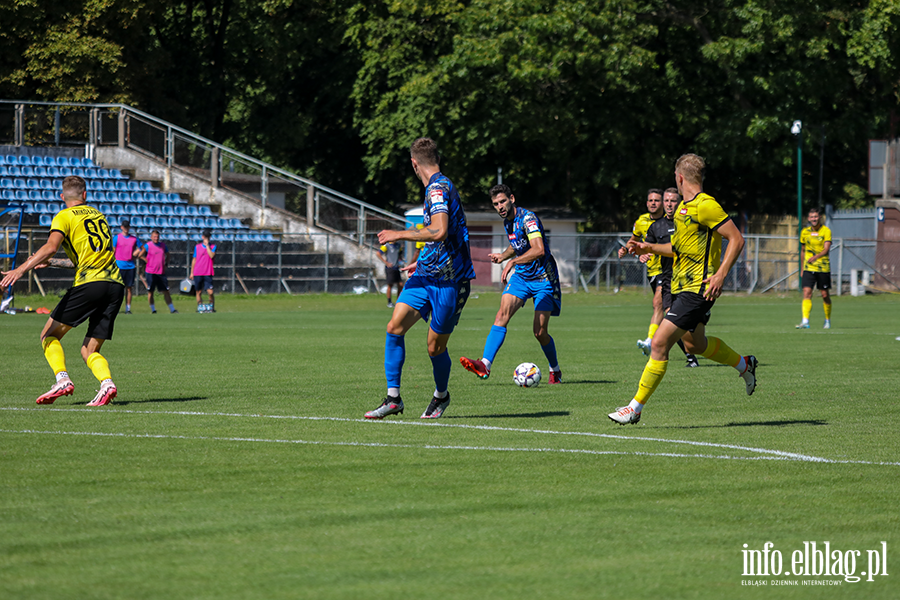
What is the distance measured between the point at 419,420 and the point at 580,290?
111ft

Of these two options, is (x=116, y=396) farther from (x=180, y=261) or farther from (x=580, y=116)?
(x=580, y=116)

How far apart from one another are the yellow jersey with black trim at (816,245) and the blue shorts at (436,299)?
47.8ft

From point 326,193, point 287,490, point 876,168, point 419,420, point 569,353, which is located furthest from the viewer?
point 326,193

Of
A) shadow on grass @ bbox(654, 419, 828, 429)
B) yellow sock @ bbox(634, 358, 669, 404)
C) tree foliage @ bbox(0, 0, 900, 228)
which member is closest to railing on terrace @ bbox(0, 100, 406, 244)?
tree foliage @ bbox(0, 0, 900, 228)

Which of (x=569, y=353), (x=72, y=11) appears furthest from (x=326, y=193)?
(x=569, y=353)

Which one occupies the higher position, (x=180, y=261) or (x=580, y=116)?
(x=580, y=116)

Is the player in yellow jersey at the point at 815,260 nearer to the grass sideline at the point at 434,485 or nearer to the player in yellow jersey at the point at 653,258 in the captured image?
the player in yellow jersey at the point at 653,258

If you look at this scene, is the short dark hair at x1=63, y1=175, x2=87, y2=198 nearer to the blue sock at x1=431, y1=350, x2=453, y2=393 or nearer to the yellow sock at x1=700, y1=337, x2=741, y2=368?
the blue sock at x1=431, y1=350, x2=453, y2=393

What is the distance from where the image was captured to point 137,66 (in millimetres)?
46750

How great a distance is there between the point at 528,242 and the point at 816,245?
1151 centimetres

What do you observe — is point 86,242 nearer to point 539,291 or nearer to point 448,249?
point 448,249

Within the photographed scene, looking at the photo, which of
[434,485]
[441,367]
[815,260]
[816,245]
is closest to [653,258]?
[441,367]

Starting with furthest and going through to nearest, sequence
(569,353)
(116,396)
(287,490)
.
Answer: (569,353), (116,396), (287,490)

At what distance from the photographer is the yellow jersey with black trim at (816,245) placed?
22.1m
